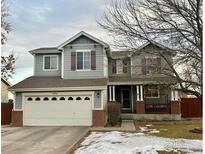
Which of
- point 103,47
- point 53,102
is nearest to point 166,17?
point 103,47

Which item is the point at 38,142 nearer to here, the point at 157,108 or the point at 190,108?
the point at 157,108

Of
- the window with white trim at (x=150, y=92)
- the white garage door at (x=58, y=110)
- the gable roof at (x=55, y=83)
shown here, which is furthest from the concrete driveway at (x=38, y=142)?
the window with white trim at (x=150, y=92)

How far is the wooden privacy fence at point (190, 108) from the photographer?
28828mm

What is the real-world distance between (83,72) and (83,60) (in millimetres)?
963

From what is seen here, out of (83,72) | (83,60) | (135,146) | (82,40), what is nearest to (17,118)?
(83,72)

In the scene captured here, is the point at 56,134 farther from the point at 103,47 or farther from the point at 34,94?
the point at 103,47

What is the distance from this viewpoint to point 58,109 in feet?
72.0

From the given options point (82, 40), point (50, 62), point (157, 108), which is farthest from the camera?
point (50, 62)

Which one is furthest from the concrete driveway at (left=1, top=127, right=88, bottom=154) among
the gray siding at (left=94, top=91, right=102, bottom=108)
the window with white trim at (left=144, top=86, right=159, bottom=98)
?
the window with white trim at (left=144, top=86, right=159, bottom=98)

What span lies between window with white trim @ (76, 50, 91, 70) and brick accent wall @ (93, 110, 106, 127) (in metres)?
4.23

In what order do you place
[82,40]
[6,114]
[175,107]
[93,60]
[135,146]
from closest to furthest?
[135,146]
[93,60]
[82,40]
[6,114]
[175,107]

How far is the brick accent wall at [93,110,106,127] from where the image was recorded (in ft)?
69.3

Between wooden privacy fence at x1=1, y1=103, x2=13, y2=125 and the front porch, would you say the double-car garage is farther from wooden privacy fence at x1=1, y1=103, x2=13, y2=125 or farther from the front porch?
the front porch

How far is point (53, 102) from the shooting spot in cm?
2208
